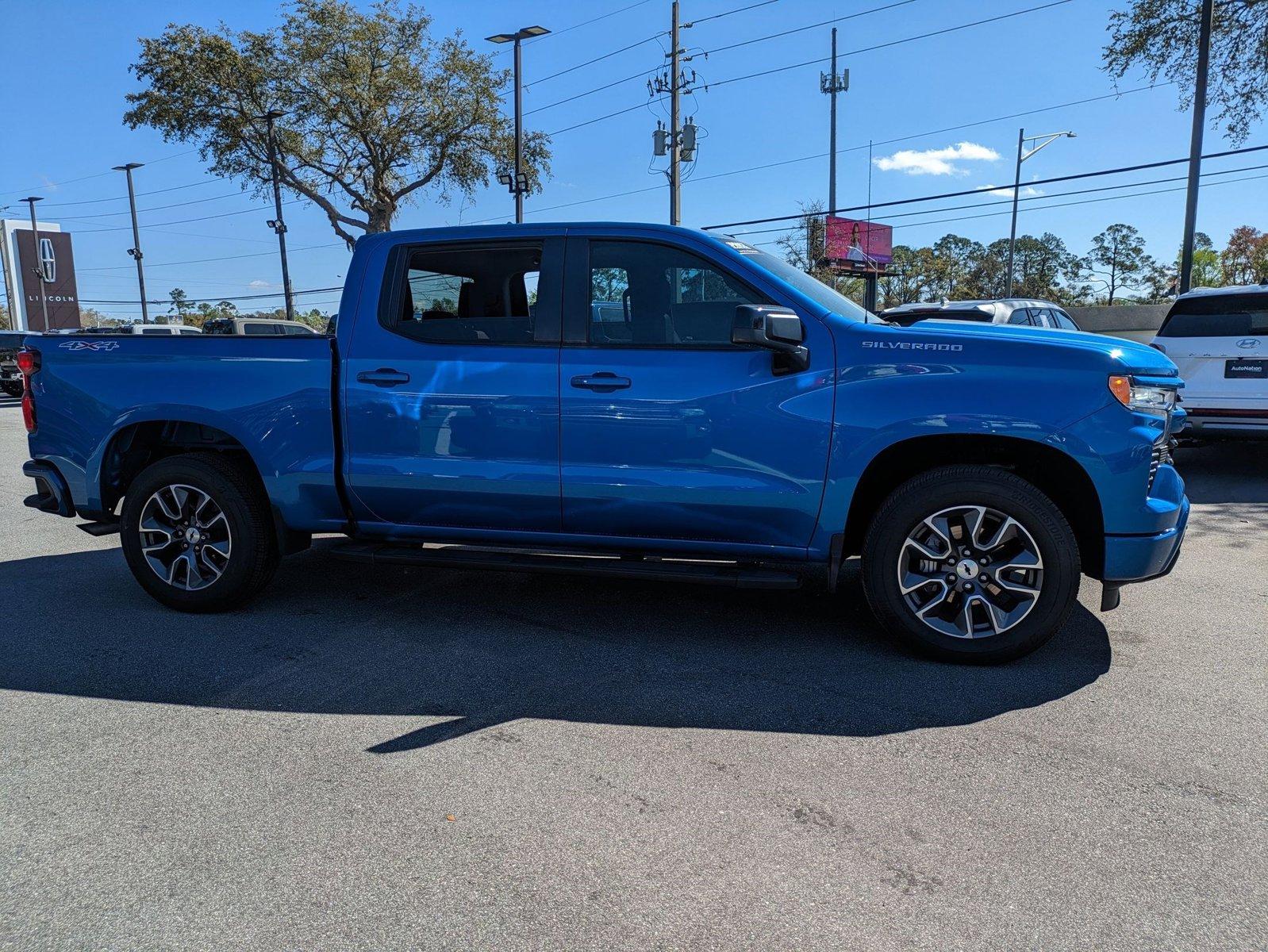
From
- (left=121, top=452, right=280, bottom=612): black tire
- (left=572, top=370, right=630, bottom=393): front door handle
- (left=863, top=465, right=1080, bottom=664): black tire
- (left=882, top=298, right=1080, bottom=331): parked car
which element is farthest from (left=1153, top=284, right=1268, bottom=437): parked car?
(left=121, top=452, right=280, bottom=612): black tire

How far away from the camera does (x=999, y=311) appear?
10.3 meters

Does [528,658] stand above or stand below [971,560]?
below

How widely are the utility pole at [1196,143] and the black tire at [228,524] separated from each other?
1602cm

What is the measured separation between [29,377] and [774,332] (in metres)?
4.17

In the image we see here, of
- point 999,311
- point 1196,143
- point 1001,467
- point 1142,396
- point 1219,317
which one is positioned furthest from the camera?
point 1196,143

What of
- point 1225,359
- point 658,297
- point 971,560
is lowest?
point 971,560

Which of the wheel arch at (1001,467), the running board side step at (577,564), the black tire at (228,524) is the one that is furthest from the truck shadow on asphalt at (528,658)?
the wheel arch at (1001,467)

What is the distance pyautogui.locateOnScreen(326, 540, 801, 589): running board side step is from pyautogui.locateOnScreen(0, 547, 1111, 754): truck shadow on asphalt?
0.37 m

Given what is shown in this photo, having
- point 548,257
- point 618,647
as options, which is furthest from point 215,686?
point 548,257

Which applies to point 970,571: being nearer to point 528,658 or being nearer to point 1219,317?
point 528,658

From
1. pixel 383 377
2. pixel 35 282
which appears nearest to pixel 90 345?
pixel 383 377

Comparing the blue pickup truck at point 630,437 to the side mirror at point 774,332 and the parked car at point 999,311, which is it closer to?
the side mirror at point 774,332

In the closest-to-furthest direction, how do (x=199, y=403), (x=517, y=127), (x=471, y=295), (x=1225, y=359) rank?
1. (x=471, y=295)
2. (x=199, y=403)
3. (x=1225, y=359)
4. (x=517, y=127)

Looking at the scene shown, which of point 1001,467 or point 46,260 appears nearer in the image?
point 1001,467
